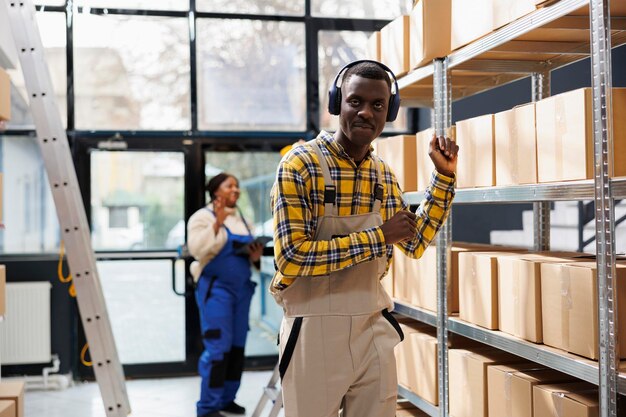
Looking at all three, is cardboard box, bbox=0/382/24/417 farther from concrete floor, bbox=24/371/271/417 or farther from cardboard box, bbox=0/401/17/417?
concrete floor, bbox=24/371/271/417

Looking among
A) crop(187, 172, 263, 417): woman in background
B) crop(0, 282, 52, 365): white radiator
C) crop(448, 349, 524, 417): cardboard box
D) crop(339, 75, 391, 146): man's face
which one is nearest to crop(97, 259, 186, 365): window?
crop(0, 282, 52, 365): white radiator

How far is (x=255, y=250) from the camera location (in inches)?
202

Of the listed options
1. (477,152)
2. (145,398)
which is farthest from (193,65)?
(477,152)

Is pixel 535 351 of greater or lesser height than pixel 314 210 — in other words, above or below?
below

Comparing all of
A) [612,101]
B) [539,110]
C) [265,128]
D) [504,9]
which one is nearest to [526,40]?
[504,9]

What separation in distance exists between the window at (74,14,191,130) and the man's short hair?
4102 millimetres

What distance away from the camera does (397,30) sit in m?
3.67

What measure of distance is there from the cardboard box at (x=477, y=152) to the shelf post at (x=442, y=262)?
0.10 m

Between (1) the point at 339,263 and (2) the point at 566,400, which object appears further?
(2) the point at 566,400

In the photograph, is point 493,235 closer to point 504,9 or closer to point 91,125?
point 504,9

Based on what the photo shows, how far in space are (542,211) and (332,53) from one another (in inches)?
131

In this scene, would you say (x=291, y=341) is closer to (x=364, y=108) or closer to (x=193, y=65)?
(x=364, y=108)

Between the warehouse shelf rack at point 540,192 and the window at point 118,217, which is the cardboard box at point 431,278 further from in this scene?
the window at point 118,217

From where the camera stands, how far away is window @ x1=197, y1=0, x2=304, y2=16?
6.11m
